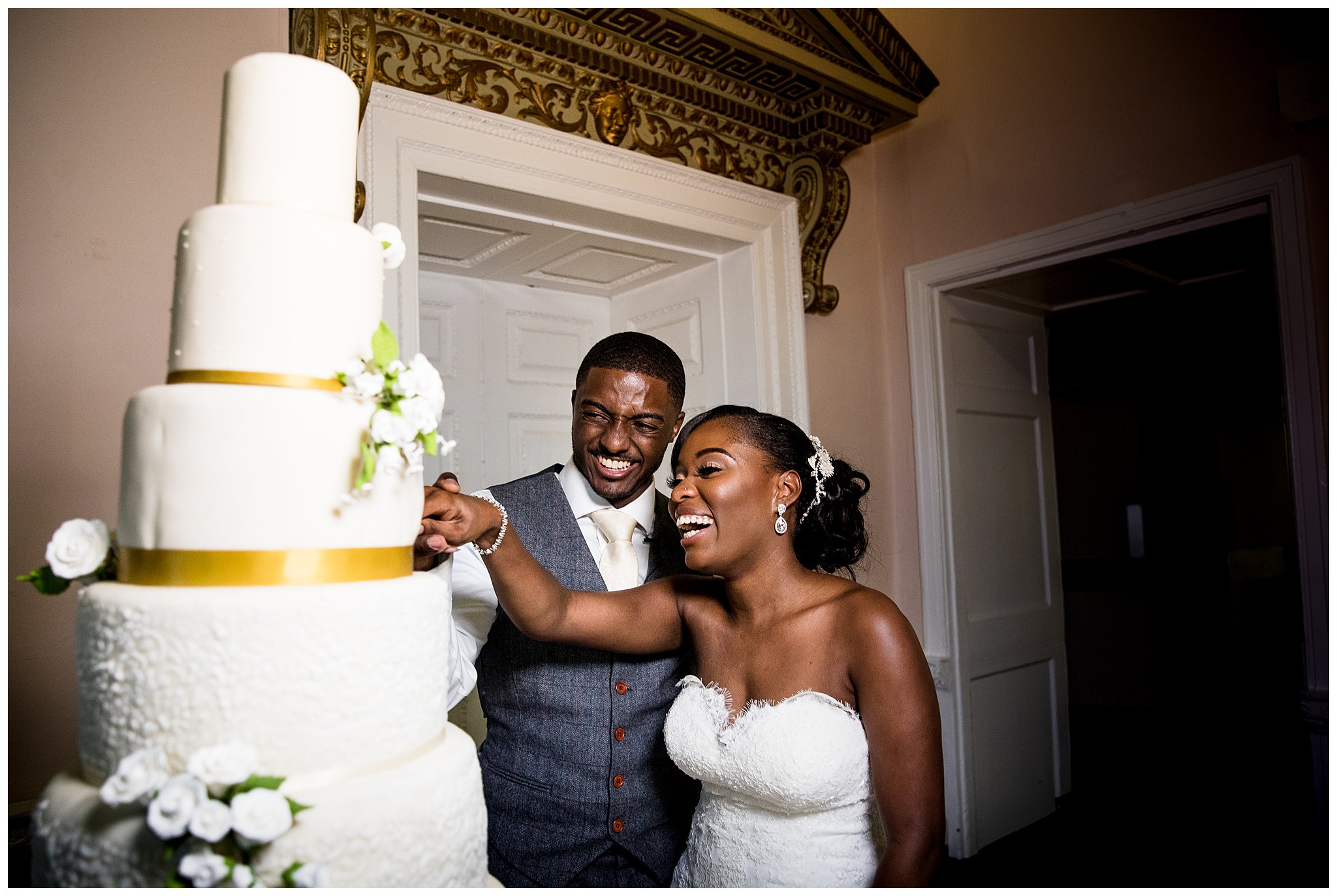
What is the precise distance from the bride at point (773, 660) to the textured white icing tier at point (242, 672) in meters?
0.52

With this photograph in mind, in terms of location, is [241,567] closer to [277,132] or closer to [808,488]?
[277,132]

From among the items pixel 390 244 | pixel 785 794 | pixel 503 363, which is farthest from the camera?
pixel 503 363

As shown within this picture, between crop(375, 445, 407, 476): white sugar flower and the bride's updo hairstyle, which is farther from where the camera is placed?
the bride's updo hairstyle

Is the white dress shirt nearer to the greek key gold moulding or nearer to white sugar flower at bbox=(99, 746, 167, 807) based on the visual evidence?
white sugar flower at bbox=(99, 746, 167, 807)

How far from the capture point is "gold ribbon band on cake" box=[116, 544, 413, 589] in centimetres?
115

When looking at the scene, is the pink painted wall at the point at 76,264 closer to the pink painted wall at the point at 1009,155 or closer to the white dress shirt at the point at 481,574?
the white dress shirt at the point at 481,574

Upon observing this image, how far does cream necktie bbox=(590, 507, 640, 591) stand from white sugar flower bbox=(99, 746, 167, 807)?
1.48 meters

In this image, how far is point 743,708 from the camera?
2166mm

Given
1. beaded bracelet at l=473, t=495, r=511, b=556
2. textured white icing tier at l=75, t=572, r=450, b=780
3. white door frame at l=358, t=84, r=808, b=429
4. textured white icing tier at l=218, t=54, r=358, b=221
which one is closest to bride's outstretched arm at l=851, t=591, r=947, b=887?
beaded bracelet at l=473, t=495, r=511, b=556

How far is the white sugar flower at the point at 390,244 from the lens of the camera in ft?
4.60

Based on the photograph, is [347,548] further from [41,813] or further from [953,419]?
[953,419]

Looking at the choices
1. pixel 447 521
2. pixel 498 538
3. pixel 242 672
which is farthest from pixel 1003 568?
pixel 242 672

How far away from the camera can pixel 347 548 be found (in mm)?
1225

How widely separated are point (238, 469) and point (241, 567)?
5.0 inches
